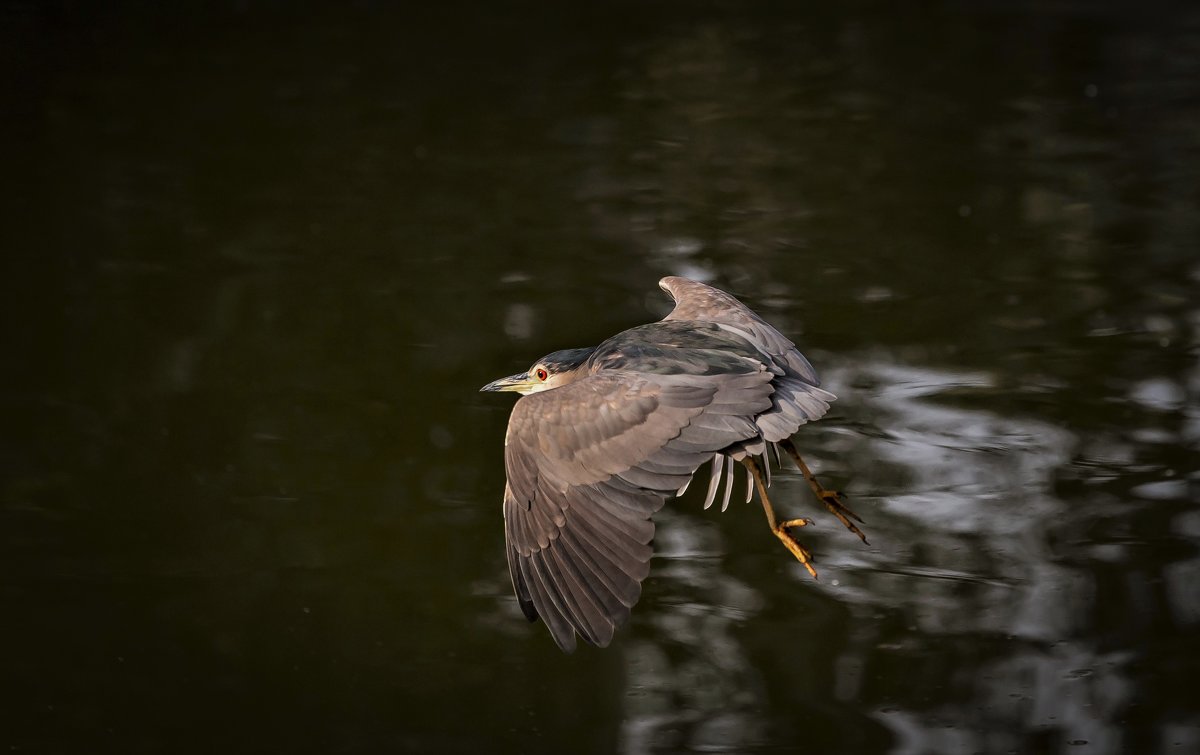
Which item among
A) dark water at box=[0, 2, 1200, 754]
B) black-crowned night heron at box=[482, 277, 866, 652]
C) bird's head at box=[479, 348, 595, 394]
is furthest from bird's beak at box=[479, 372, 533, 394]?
dark water at box=[0, 2, 1200, 754]

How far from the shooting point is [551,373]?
4.07 metres

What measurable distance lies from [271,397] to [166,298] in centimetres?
95

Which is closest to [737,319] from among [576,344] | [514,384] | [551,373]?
[551,373]

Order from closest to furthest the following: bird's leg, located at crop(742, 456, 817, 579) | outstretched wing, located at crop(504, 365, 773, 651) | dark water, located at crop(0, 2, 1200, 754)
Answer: outstretched wing, located at crop(504, 365, 773, 651)
bird's leg, located at crop(742, 456, 817, 579)
dark water, located at crop(0, 2, 1200, 754)

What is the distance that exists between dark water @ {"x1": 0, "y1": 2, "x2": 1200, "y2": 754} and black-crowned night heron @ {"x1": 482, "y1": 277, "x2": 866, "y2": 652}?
72cm

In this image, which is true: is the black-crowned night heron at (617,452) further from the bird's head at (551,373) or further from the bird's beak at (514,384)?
the bird's beak at (514,384)

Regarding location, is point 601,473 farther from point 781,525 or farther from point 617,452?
point 781,525

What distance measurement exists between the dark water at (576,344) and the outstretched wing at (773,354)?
33.2 inches

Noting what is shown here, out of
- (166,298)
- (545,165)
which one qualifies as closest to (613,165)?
(545,165)

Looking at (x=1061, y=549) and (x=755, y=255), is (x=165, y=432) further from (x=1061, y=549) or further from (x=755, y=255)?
(x=1061, y=549)

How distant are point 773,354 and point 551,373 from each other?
26.2 inches

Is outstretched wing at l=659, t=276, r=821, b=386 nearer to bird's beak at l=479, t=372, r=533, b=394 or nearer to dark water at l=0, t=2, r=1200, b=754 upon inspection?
bird's beak at l=479, t=372, r=533, b=394

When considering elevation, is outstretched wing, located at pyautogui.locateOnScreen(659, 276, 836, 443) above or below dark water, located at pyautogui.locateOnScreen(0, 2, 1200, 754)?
above

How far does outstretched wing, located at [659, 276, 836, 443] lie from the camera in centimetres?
338
